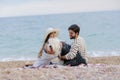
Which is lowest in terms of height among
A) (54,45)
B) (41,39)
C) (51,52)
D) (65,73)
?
(65,73)

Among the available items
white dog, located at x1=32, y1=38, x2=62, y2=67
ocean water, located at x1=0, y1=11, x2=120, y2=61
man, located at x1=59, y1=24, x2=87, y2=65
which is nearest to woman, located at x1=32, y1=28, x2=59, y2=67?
white dog, located at x1=32, y1=38, x2=62, y2=67

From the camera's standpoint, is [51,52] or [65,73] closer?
[65,73]

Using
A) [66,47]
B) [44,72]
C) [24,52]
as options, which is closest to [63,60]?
[66,47]

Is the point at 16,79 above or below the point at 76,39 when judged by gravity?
below

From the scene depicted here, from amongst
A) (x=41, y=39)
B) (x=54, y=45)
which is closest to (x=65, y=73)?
(x=54, y=45)

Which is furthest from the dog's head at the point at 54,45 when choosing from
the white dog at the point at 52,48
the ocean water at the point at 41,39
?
the ocean water at the point at 41,39

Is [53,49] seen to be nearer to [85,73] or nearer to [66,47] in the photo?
[66,47]

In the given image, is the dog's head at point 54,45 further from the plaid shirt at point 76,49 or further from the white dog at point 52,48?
the plaid shirt at point 76,49

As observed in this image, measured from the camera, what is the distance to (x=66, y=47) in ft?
31.1

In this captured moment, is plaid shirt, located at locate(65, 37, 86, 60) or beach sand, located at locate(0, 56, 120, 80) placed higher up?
plaid shirt, located at locate(65, 37, 86, 60)

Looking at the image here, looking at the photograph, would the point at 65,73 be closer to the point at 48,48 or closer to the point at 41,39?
the point at 48,48

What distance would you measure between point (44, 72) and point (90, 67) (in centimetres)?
86

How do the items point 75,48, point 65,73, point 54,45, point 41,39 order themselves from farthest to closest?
point 41,39 → point 75,48 → point 54,45 → point 65,73

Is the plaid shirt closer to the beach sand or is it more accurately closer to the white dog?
the white dog
